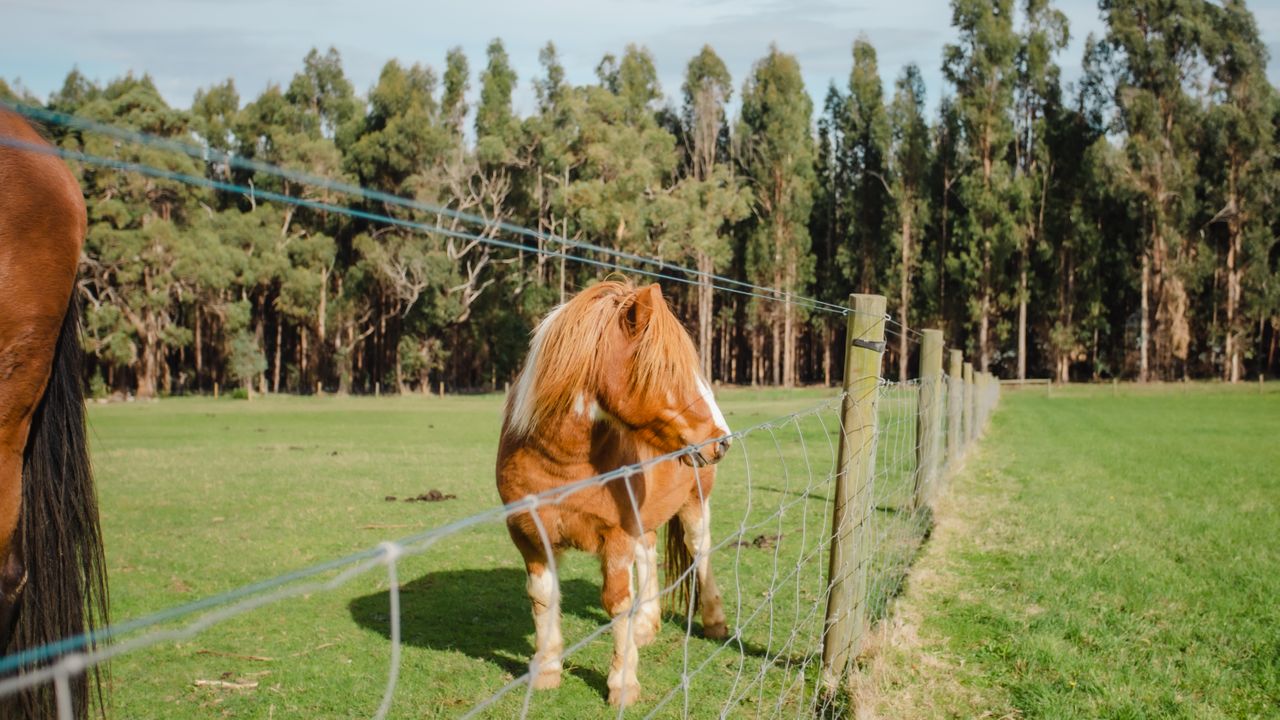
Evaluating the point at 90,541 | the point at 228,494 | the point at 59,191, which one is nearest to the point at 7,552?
the point at 90,541

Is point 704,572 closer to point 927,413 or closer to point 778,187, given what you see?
point 927,413

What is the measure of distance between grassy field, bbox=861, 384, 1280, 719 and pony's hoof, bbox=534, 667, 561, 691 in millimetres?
1417

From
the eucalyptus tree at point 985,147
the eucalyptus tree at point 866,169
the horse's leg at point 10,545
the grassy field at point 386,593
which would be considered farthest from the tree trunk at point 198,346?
the horse's leg at point 10,545

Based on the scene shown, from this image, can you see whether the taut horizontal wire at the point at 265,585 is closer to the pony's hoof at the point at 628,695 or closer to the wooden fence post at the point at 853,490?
the wooden fence post at the point at 853,490

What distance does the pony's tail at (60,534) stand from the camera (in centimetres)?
302

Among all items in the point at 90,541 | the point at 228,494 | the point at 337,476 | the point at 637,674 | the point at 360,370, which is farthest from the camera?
the point at 360,370

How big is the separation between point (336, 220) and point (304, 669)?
148 feet

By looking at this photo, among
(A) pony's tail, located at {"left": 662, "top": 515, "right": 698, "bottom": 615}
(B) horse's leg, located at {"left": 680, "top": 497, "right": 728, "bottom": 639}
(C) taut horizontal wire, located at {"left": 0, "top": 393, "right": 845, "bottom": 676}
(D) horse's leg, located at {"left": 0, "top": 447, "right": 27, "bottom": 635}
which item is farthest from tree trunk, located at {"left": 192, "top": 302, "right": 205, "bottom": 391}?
(C) taut horizontal wire, located at {"left": 0, "top": 393, "right": 845, "bottom": 676}

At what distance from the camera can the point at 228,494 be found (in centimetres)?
1109

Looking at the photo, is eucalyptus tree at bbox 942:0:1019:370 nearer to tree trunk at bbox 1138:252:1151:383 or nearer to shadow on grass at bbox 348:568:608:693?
tree trunk at bbox 1138:252:1151:383

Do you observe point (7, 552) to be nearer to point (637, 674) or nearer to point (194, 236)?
point (637, 674)

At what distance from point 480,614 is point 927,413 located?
13.6 ft

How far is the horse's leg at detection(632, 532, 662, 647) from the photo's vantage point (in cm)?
435

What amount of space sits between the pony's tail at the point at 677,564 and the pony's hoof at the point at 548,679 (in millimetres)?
1302
